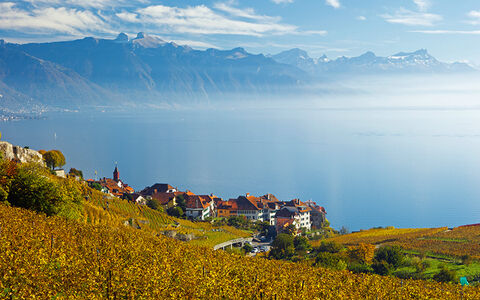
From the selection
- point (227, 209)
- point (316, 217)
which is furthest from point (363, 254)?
point (316, 217)

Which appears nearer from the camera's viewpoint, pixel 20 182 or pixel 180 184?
pixel 20 182

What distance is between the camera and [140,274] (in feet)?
41.2

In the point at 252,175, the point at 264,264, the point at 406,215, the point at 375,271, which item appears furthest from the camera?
the point at 252,175

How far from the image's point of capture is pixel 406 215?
11525cm

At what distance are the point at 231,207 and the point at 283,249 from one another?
3698 centimetres

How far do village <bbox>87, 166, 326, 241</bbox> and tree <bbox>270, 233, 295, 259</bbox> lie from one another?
67.2ft

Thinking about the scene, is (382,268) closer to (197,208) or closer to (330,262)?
(330,262)

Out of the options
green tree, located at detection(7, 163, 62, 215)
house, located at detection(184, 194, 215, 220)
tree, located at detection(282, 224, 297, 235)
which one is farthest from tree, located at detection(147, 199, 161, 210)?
green tree, located at detection(7, 163, 62, 215)

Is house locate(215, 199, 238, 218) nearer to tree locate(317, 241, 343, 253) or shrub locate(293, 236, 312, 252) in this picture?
shrub locate(293, 236, 312, 252)

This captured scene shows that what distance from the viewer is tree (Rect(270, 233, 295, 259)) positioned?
4020cm

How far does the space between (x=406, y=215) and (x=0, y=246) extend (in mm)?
114500

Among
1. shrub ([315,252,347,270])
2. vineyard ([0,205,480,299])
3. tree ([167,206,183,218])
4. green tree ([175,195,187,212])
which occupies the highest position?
vineyard ([0,205,480,299])

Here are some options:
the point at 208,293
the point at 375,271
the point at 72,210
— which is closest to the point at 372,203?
the point at 375,271

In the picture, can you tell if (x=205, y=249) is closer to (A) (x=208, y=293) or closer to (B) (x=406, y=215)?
(A) (x=208, y=293)
